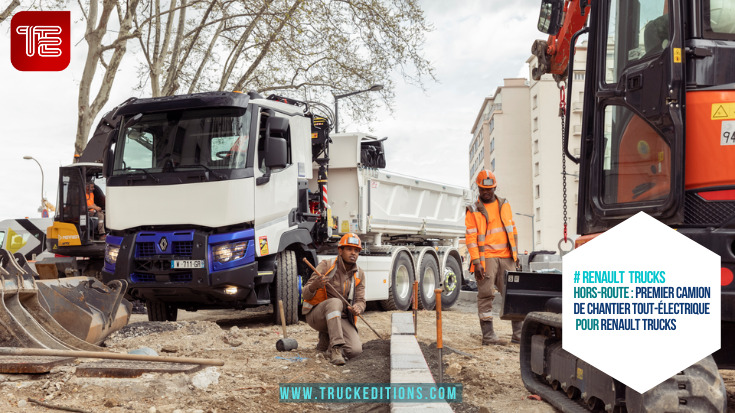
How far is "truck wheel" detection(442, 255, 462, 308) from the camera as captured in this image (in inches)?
634

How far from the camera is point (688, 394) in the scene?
387cm

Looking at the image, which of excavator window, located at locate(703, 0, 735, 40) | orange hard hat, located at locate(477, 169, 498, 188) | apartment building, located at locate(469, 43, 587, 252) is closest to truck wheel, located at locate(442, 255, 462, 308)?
orange hard hat, located at locate(477, 169, 498, 188)

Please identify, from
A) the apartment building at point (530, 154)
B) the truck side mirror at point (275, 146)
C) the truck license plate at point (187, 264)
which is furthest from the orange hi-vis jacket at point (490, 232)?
the apartment building at point (530, 154)

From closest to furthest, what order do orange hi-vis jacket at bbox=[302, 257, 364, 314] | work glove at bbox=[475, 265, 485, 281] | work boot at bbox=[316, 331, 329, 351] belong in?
1. orange hi-vis jacket at bbox=[302, 257, 364, 314]
2. work boot at bbox=[316, 331, 329, 351]
3. work glove at bbox=[475, 265, 485, 281]

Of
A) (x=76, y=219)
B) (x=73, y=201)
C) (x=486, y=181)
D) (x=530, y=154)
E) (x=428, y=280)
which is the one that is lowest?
(x=428, y=280)

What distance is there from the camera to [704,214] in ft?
13.9

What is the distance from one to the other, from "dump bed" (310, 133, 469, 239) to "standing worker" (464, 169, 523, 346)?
13.9 feet

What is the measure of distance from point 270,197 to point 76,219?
629cm

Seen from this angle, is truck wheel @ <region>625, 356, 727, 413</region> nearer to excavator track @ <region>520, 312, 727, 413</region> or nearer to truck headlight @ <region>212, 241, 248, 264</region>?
excavator track @ <region>520, 312, 727, 413</region>

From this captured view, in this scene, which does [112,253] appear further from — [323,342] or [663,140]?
[663,140]

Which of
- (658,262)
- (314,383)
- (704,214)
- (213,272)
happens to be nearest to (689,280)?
(658,262)

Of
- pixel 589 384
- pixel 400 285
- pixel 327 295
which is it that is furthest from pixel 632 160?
pixel 400 285

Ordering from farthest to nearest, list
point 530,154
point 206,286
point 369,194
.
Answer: point 530,154 < point 369,194 < point 206,286

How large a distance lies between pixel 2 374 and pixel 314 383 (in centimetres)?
242
